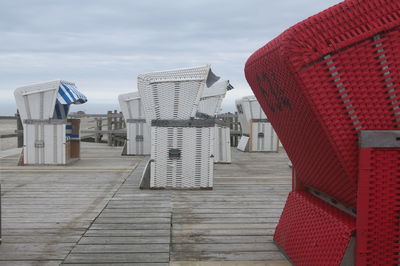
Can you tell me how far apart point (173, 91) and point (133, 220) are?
2614 mm

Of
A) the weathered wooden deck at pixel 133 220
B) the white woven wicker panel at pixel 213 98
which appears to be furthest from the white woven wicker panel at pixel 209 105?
the weathered wooden deck at pixel 133 220

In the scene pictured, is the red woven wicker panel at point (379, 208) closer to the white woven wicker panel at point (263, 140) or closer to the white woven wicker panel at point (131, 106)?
the white woven wicker panel at point (131, 106)

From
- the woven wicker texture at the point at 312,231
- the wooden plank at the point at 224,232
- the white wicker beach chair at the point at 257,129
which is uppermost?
the white wicker beach chair at the point at 257,129

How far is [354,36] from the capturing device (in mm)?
2336

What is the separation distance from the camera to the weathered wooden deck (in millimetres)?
3568

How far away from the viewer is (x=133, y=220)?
15.5 ft

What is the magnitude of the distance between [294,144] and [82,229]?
2464 mm

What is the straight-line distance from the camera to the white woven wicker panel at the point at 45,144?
9.37 meters

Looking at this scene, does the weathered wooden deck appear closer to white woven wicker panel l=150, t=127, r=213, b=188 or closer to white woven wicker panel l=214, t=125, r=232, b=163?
white woven wicker panel l=150, t=127, r=213, b=188

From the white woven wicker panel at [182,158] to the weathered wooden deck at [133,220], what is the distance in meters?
0.29

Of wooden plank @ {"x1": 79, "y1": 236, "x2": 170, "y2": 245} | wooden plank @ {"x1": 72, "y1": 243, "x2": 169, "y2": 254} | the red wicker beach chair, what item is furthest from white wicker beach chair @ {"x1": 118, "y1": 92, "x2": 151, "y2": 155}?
the red wicker beach chair

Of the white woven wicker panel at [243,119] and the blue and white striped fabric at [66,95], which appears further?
the white woven wicker panel at [243,119]

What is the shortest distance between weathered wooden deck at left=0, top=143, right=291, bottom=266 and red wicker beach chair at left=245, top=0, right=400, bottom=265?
104 centimetres

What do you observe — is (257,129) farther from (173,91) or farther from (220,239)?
(220,239)
